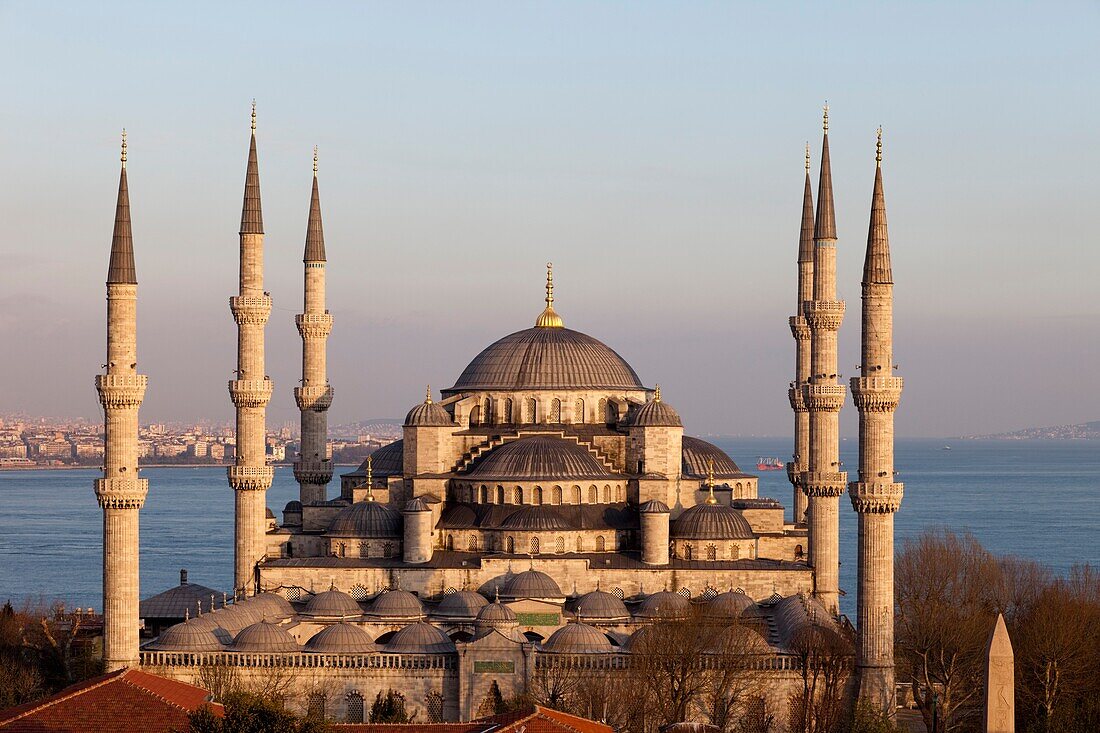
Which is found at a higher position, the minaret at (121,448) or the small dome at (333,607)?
the minaret at (121,448)

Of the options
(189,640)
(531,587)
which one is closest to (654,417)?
(531,587)

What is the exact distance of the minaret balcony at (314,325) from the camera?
43688 mm

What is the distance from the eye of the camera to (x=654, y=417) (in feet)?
133

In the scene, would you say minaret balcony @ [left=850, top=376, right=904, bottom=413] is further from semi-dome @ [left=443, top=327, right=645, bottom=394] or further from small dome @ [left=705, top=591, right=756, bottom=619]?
semi-dome @ [left=443, top=327, right=645, bottom=394]

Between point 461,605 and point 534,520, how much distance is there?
3180 mm

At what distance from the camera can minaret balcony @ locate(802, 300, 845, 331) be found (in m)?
39.3

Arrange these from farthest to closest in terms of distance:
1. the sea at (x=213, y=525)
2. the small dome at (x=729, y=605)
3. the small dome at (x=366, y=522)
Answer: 1. the sea at (x=213, y=525)
2. the small dome at (x=366, y=522)
3. the small dome at (x=729, y=605)

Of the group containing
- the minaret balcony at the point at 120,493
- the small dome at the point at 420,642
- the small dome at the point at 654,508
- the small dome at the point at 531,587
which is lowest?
the small dome at the point at 420,642

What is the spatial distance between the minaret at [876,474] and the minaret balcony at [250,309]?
1443cm

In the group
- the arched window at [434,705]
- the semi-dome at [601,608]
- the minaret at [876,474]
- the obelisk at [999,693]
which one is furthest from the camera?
the semi-dome at [601,608]

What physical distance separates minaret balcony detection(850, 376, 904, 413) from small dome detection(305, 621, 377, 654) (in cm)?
974

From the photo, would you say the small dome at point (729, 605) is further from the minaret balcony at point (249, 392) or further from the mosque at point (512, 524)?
the minaret balcony at point (249, 392)

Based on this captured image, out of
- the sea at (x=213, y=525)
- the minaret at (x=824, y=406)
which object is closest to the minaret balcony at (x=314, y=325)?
the minaret at (x=824, y=406)

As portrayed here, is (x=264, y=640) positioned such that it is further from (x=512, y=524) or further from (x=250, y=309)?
(x=250, y=309)
